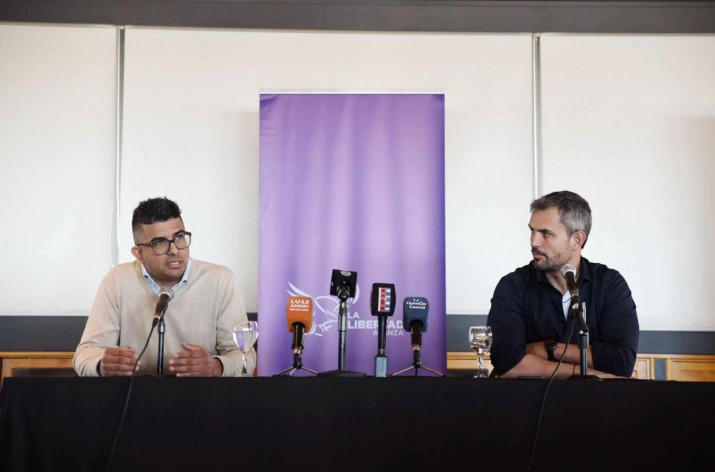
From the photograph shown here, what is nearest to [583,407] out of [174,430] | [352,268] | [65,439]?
[174,430]

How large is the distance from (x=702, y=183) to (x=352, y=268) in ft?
6.90

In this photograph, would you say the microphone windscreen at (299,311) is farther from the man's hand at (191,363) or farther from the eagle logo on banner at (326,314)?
the eagle logo on banner at (326,314)

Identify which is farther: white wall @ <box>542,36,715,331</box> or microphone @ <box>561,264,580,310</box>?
white wall @ <box>542,36,715,331</box>

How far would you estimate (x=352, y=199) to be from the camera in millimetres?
4281

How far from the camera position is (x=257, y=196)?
185 inches

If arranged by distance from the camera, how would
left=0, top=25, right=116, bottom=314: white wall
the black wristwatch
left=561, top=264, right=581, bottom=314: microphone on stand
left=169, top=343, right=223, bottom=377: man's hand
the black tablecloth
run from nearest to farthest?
the black tablecloth < left=561, top=264, right=581, bottom=314: microphone on stand < left=169, top=343, right=223, bottom=377: man's hand < the black wristwatch < left=0, top=25, right=116, bottom=314: white wall

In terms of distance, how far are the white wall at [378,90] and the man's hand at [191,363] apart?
1.84 m

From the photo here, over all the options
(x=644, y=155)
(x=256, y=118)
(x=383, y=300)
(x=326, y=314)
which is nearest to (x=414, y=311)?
(x=383, y=300)

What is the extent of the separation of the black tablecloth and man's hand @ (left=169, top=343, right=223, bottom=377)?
647mm

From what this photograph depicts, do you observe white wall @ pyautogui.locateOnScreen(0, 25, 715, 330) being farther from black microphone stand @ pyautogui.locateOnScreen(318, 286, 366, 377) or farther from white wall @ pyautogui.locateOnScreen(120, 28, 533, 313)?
black microphone stand @ pyautogui.locateOnScreen(318, 286, 366, 377)

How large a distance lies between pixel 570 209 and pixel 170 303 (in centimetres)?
165

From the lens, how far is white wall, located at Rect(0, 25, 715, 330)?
465 cm

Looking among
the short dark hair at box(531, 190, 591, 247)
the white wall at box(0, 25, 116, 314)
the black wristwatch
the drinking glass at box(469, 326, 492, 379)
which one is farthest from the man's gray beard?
the white wall at box(0, 25, 116, 314)

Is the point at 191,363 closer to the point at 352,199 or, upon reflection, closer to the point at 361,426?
the point at 361,426
